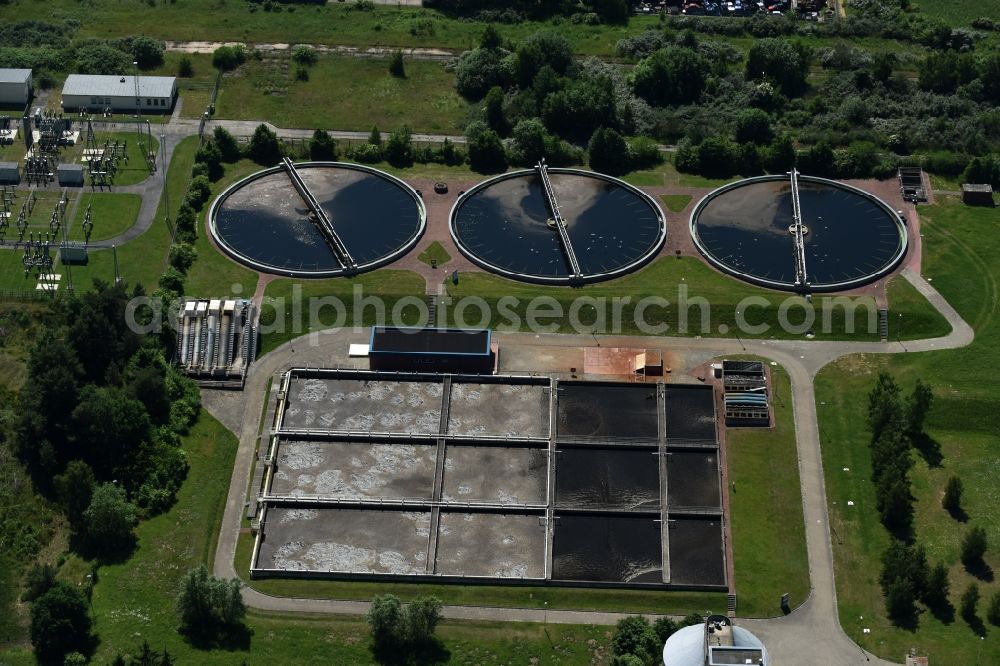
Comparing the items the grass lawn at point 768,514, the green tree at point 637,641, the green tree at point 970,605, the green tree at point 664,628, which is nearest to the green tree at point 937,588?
the green tree at point 970,605

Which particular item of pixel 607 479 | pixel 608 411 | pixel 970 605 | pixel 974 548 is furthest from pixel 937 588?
pixel 608 411

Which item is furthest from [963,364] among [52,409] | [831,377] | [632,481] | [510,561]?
[52,409]

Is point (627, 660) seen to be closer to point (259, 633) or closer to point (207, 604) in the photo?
point (259, 633)

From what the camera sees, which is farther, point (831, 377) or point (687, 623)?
point (831, 377)

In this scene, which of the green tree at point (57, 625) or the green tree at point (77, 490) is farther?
the green tree at point (77, 490)

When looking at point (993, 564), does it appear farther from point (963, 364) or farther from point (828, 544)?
point (963, 364)

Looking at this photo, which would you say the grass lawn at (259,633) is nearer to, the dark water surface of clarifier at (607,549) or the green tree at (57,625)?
the green tree at (57,625)
